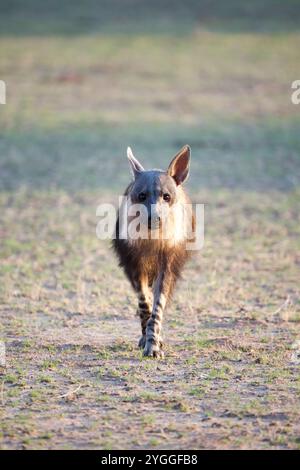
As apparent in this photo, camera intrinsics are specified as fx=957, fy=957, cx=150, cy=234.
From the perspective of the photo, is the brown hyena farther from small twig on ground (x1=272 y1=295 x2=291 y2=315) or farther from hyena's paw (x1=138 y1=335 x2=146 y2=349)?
small twig on ground (x1=272 y1=295 x2=291 y2=315)

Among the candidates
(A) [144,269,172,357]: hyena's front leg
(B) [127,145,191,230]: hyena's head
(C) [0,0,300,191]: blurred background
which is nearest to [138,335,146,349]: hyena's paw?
(A) [144,269,172,357]: hyena's front leg

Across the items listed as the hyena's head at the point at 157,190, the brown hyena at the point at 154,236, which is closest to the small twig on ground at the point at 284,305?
the brown hyena at the point at 154,236

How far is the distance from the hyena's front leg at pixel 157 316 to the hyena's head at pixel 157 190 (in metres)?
0.51

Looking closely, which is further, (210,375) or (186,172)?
(186,172)

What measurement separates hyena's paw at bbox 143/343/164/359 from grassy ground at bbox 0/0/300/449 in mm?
83

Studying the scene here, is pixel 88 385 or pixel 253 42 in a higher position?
pixel 253 42

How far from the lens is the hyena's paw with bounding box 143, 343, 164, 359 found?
726cm

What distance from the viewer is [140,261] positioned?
298 inches

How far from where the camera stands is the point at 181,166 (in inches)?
299

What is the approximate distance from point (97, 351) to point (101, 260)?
12.0ft
